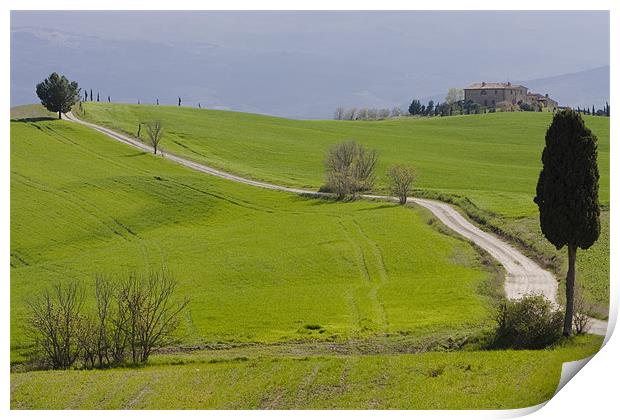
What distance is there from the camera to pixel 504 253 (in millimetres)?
64750

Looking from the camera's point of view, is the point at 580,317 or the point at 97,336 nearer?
the point at 580,317

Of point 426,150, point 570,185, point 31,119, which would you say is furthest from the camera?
point 426,150

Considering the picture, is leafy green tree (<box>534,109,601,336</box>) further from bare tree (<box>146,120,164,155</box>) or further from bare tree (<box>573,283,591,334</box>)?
bare tree (<box>146,120,164,155</box>)

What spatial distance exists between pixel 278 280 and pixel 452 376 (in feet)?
99.3

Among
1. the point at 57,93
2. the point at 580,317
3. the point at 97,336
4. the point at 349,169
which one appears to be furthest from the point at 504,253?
the point at 57,93

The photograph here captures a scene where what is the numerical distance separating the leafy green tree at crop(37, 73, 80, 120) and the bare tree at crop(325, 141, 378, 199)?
54.0m

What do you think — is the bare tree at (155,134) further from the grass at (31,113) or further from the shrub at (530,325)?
the shrub at (530,325)

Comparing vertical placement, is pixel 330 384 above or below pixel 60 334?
above

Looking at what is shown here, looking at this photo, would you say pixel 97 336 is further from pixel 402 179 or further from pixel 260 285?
pixel 402 179

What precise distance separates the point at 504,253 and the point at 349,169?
129 feet

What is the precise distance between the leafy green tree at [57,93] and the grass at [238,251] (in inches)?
714

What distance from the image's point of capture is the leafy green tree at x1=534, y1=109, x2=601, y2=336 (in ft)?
123

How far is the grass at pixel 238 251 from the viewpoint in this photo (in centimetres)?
4962
